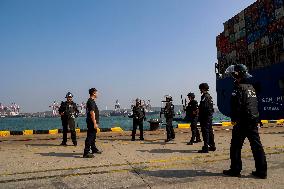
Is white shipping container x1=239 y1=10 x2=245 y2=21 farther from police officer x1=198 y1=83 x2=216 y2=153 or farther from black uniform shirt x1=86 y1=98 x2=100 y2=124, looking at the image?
black uniform shirt x1=86 y1=98 x2=100 y2=124

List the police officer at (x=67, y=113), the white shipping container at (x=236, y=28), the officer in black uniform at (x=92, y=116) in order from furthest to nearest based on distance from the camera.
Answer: the white shipping container at (x=236, y=28)
the police officer at (x=67, y=113)
the officer in black uniform at (x=92, y=116)

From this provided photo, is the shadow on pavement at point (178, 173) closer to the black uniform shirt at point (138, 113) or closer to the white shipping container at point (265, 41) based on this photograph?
Answer: the black uniform shirt at point (138, 113)

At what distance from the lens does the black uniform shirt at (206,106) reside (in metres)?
8.73

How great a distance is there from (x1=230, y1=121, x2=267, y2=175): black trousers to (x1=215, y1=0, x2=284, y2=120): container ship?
14547 mm

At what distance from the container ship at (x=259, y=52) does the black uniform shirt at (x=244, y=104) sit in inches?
569

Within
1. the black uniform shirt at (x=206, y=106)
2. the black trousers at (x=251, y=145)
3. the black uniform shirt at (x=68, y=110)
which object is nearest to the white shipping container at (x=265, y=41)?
the black uniform shirt at (x=206, y=106)

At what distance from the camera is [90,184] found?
486 centimetres

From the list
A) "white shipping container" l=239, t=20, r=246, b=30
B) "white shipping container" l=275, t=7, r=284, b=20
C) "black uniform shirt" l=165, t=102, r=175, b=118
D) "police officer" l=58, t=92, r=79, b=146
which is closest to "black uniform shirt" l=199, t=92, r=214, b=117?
"black uniform shirt" l=165, t=102, r=175, b=118

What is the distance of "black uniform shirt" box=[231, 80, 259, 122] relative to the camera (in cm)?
532

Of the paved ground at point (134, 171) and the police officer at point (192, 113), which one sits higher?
the police officer at point (192, 113)

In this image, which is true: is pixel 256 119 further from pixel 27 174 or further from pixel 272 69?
pixel 272 69

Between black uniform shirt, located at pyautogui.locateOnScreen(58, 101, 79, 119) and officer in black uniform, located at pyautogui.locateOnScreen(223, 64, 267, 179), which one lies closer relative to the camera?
officer in black uniform, located at pyautogui.locateOnScreen(223, 64, 267, 179)

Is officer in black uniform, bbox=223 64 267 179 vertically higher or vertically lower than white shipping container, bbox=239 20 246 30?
lower

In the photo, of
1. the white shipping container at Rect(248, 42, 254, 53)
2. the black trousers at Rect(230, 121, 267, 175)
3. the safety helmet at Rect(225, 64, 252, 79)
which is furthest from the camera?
the white shipping container at Rect(248, 42, 254, 53)
